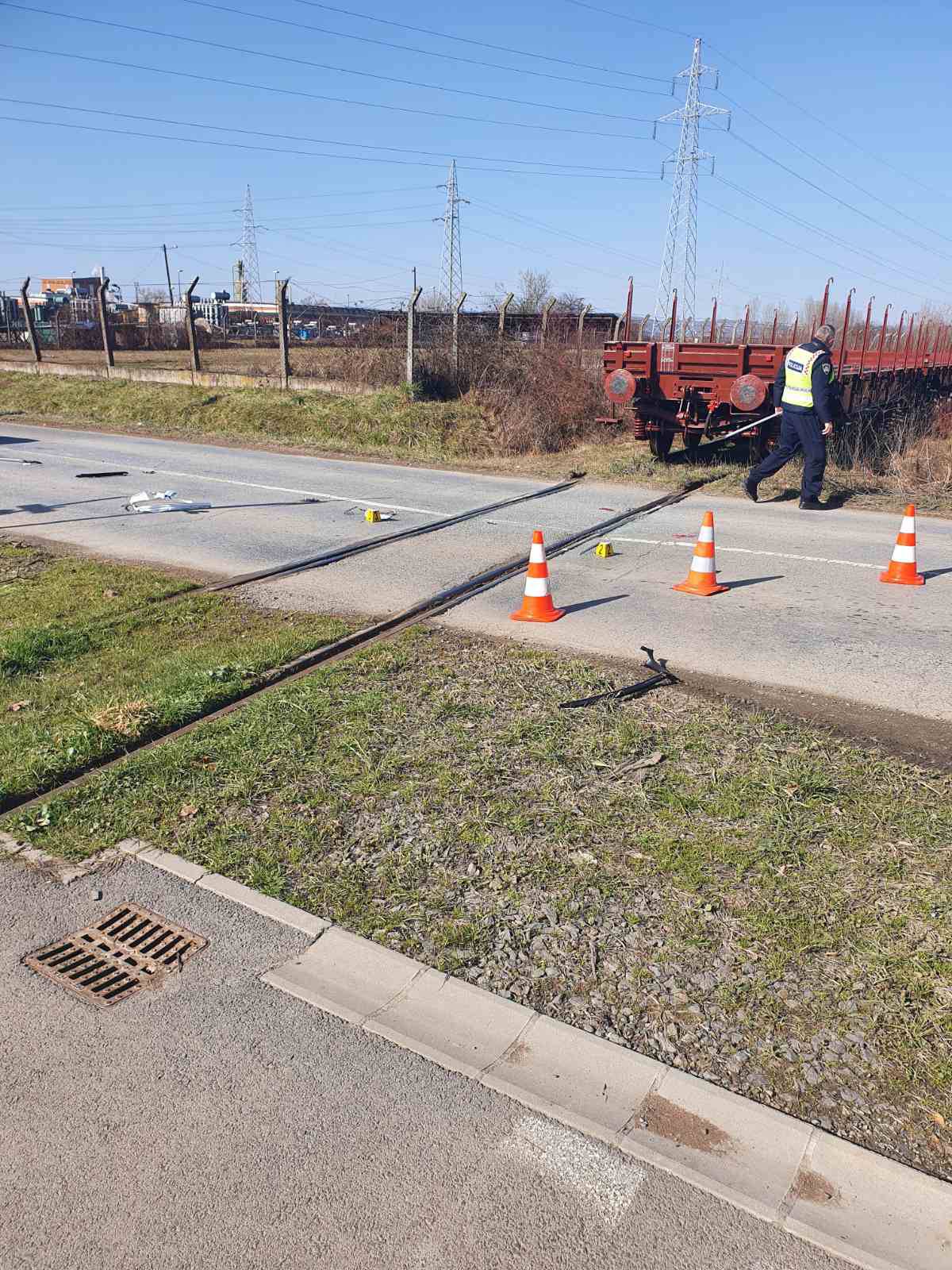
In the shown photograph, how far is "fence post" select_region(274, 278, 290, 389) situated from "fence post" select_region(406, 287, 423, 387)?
9.45 ft

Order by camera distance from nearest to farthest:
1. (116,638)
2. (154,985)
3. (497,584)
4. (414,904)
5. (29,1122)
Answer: (29,1122), (154,985), (414,904), (116,638), (497,584)

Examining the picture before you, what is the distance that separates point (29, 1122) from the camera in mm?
2670

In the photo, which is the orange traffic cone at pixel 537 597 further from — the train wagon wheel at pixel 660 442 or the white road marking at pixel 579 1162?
the train wagon wheel at pixel 660 442

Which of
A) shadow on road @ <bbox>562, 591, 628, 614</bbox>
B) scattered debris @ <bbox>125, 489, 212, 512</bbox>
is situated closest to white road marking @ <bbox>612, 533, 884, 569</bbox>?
shadow on road @ <bbox>562, 591, 628, 614</bbox>

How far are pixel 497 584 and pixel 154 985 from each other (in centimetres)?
527

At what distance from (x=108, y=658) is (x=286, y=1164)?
4.36 metres

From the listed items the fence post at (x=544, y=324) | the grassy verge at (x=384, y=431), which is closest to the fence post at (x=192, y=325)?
the grassy verge at (x=384, y=431)

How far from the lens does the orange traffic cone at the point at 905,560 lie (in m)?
8.00

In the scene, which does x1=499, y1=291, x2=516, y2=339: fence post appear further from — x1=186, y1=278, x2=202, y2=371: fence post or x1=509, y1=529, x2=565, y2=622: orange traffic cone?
x1=509, y1=529, x2=565, y2=622: orange traffic cone

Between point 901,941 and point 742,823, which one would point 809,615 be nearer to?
point 742,823

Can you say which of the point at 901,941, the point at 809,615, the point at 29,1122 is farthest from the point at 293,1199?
the point at 809,615

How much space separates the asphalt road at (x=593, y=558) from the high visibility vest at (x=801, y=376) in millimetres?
1326

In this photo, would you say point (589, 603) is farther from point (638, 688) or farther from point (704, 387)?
point (704, 387)

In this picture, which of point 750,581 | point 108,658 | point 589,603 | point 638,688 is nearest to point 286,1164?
point 638,688
